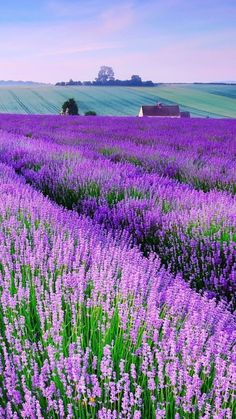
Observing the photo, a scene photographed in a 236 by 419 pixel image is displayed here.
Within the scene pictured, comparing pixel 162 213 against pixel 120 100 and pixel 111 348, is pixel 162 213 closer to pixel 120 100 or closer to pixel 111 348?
pixel 111 348

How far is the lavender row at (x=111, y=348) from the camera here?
1317 millimetres

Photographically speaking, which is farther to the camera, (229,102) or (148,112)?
(229,102)

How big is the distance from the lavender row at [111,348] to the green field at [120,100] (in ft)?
146

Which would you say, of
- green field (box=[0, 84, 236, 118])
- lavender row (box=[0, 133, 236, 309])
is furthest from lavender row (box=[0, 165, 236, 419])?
green field (box=[0, 84, 236, 118])

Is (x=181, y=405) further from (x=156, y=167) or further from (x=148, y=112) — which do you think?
(x=148, y=112)

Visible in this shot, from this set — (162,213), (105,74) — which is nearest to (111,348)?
(162,213)

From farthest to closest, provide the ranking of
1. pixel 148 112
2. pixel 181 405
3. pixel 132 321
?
pixel 148 112, pixel 132 321, pixel 181 405

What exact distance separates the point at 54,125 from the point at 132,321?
12.7 metres

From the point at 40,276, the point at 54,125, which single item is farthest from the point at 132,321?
the point at 54,125

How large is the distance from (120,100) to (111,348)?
56029mm

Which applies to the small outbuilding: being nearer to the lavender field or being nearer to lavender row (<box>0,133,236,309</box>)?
the lavender field

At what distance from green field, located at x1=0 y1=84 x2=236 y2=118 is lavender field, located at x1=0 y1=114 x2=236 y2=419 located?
136ft

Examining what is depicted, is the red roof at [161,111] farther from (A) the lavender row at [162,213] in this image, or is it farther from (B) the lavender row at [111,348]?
(B) the lavender row at [111,348]

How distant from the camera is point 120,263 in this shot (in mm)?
2271
